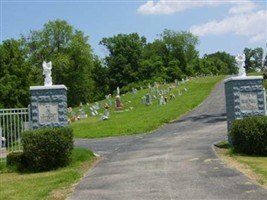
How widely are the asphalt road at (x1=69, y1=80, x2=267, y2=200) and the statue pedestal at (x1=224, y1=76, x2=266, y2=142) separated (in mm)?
1834

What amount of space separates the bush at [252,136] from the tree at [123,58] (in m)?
78.9

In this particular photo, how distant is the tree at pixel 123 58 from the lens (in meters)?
95.6

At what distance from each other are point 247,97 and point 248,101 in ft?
0.49

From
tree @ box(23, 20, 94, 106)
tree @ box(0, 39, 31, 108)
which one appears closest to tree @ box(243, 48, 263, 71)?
tree @ box(23, 20, 94, 106)

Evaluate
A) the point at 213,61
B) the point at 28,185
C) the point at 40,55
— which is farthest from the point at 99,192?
the point at 213,61

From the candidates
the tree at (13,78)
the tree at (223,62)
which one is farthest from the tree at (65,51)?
the tree at (223,62)

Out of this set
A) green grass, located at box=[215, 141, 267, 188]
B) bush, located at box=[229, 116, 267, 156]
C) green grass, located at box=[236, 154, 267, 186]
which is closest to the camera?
green grass, located at box=[236, 154, 267, 186]

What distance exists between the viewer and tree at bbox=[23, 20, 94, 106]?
81.1 metres

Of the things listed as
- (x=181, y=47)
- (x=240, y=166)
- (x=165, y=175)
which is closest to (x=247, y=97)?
(x=240, y=166)

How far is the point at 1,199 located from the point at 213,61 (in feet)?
390

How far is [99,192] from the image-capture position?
10586mm

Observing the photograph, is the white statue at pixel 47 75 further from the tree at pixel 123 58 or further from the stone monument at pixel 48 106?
the tree at pixel 123 58

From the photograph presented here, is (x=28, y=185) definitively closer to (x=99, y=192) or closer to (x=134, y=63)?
(x=99, y=192)

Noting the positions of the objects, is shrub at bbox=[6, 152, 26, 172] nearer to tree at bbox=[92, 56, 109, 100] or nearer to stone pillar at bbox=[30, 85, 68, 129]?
stone pillar at bbox=[30, 85, 68, 129]
